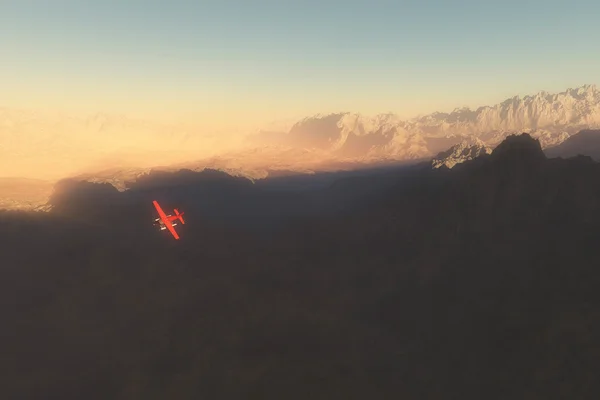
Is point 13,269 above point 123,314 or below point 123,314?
above

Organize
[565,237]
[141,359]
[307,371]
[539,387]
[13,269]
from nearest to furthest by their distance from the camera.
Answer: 1. [539,387]
2. [307,371]
3. [141,359]
4. [565,237]
5. [13,269]

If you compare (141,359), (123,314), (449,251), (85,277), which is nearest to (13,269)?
(85,277)

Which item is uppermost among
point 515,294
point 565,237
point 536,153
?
point 536,153

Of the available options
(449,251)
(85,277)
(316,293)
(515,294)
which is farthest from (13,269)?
(515,294)

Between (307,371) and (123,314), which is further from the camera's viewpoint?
(123,314)

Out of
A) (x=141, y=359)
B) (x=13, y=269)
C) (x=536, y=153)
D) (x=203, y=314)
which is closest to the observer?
(x=141, y=359)

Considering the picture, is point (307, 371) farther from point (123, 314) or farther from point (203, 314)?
point (123, 314)
